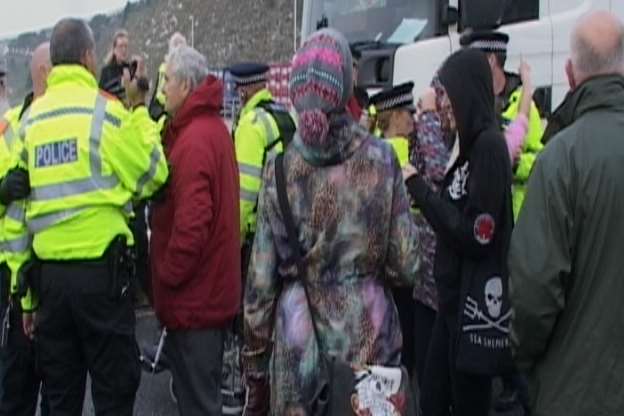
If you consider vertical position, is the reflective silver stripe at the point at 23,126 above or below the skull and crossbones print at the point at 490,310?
above

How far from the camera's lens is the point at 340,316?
138 inches

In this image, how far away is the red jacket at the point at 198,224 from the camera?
4891 millimetres

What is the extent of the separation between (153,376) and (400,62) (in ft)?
9.60

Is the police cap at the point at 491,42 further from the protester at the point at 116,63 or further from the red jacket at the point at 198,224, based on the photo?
the protester at the point at 116,63

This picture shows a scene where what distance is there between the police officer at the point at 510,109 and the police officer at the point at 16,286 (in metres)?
2.23

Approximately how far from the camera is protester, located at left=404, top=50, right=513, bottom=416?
4.34 m

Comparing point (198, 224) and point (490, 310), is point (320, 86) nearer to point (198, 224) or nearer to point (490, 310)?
Answer: point (490, 310)

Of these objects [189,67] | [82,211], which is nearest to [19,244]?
[82,211]

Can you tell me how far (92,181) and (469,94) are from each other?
162 cm

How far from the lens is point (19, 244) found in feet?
15.5

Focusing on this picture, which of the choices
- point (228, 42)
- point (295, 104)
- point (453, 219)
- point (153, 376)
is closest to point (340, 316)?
point (295, 104)

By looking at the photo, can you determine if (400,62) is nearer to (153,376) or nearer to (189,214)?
(153,376)

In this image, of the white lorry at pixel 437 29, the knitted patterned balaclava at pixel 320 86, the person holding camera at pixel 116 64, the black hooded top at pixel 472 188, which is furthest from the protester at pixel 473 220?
the person holding camera at pixel 116 64

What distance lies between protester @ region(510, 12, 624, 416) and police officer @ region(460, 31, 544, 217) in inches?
72.9
